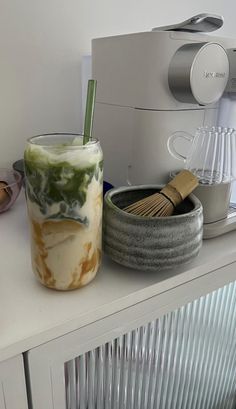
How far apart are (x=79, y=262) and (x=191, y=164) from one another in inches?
10.8

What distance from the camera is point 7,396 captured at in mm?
357

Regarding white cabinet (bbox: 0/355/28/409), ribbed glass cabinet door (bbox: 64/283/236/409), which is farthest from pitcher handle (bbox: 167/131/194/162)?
white cabinet (bbox: 0/355/28/409)

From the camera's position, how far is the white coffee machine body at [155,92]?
0.52 meters

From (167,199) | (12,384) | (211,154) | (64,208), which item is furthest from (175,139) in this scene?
(12,384)

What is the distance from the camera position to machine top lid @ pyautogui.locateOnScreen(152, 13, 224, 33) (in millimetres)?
542

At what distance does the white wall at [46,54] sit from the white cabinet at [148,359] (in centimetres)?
49

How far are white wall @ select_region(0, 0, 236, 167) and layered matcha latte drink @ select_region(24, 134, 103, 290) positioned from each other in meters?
0.39

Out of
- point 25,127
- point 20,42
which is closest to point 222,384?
point 25,127

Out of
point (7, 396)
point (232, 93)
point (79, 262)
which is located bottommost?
Answer: point (7, 396)

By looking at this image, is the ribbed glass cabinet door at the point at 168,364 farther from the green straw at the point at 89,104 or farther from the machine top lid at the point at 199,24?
the machine top lid at the point at 199,24

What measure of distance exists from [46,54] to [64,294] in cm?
55

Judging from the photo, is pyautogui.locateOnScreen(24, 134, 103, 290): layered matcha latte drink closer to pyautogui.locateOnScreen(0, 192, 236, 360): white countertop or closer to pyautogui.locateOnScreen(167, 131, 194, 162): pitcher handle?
pyautogui.locateOnScreen(0, 192, 236, 360): white countertop

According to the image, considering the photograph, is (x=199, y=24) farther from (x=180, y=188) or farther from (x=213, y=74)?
(x=180, y=188)

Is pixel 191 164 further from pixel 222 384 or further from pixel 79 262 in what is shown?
pixel 222 384
